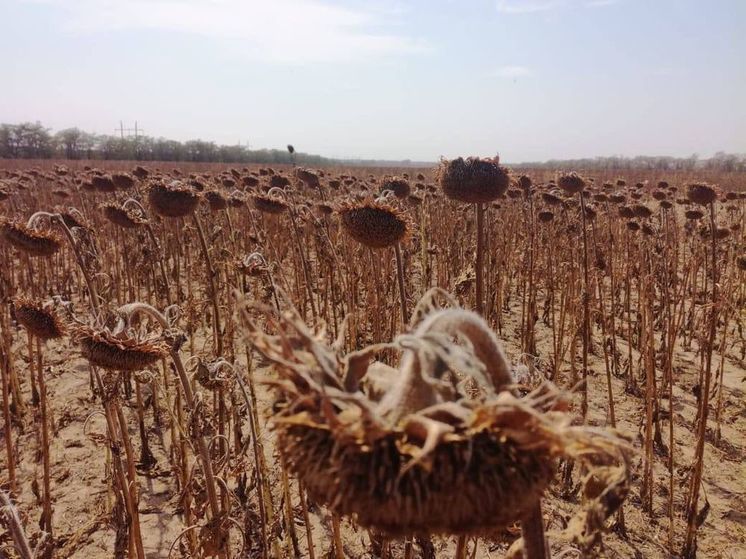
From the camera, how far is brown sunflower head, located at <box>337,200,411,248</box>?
3059 millimetres

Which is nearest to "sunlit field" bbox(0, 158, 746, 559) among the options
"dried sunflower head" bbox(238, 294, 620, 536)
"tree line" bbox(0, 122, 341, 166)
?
"dried sunflower head" bbox(238, 294, 620, 536)

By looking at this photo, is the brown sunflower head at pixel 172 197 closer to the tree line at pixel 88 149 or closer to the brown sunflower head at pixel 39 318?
the brown sunflower head at pixel 39 318

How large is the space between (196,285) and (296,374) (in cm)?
946

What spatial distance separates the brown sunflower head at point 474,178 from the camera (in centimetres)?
333

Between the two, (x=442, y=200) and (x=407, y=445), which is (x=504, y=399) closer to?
(x=407, y=445)

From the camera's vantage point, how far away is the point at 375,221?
3.05 metres

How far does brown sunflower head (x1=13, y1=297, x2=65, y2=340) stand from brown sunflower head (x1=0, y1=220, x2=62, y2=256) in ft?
2.04

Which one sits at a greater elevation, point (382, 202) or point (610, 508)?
point (382, 202)

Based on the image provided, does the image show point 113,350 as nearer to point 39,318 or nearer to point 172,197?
point 39,318

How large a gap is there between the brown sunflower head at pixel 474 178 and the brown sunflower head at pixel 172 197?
6.52ft

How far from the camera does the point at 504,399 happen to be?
2.37 ft

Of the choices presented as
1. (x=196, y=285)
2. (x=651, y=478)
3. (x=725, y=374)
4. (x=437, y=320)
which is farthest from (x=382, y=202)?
(x=196, y=285)

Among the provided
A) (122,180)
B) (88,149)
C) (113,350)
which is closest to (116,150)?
(88,149)

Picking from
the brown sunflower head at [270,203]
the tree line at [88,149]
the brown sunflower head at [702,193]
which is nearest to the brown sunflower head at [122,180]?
the brown sunflower head at [270,203]
